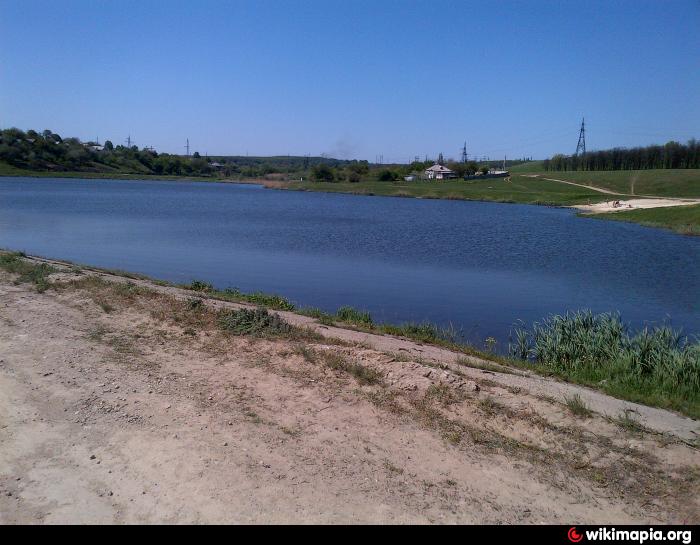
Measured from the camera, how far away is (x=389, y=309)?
15.1 m

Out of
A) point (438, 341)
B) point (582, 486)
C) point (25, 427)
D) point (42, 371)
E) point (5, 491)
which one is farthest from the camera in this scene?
point (438, 341)

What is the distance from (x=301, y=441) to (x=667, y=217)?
4954 cm

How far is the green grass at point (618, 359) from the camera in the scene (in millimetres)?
8344

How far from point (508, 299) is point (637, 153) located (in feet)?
360

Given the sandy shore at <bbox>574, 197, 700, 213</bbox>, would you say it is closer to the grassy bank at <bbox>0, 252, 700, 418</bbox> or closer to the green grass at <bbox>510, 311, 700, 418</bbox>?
the grassy bank at <bbox>0, 252, 700, 418</bbox>

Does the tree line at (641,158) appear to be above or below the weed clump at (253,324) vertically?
above

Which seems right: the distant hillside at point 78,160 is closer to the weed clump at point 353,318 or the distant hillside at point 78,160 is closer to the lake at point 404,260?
the lake at point 404,260

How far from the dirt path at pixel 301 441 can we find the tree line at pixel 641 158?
113 metres

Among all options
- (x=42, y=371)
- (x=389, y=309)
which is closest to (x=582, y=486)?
(x=42, y=371)

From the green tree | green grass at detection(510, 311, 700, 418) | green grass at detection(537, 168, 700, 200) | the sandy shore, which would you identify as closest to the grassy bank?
green grass at detection(510, 311, 700, 418)

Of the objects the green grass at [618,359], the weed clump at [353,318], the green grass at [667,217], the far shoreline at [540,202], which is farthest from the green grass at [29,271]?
the green grass at [667,217]

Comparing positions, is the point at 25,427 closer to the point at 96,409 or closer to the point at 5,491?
the point at 96,409
